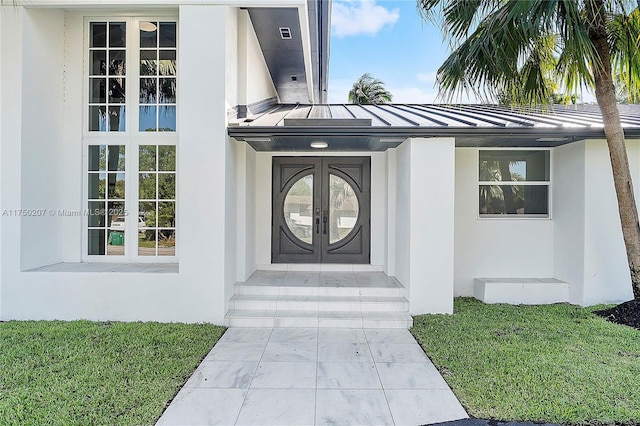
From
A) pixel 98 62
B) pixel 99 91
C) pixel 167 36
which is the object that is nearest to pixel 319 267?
pixel 167 36

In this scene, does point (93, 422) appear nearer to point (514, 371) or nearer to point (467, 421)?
point (467, 421)

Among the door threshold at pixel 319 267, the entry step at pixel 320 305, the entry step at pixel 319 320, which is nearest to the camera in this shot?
the entry step at pixel 319 320

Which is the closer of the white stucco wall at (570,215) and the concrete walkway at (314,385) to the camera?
the concrete walkway at (314,385)

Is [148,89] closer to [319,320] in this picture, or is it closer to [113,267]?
[113,267]

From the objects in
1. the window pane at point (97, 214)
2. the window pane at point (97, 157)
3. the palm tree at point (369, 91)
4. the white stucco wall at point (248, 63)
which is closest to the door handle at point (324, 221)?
the white stucco wall at point (248, 63)

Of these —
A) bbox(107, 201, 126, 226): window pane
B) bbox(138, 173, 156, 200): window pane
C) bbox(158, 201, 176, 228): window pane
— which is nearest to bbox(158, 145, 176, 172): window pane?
bbox(138, 173, 156, 200): window pane

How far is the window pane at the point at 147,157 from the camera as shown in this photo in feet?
24.7

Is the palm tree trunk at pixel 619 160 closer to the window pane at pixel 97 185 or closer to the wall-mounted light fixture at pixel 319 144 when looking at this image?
the wall-mounted light fixture at pixel 319 144

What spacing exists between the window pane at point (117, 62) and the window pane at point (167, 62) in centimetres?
79

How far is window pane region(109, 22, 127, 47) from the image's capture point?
7.59 metres

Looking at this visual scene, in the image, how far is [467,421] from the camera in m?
3.58

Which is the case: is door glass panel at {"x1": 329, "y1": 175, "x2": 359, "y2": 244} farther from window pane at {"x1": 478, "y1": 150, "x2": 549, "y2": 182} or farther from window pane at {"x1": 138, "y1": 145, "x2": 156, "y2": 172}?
window pane at {"x1": 138, "y1": 145, "x2": 156, "y2": 172}

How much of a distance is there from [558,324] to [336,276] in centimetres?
416

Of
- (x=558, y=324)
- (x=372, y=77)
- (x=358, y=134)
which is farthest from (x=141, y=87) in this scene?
(x=372, y=77)
